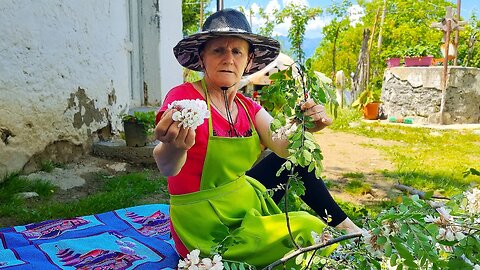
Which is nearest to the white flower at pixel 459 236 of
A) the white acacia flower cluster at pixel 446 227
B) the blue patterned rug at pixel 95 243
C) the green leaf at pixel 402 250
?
the white acacia flower cluster at pixel 446 227

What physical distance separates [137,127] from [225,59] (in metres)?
3.20

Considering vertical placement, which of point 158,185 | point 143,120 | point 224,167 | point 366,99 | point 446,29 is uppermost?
point 446,29

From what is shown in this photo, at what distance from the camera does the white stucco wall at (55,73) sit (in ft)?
12.3

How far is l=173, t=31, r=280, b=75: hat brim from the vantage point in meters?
1.81

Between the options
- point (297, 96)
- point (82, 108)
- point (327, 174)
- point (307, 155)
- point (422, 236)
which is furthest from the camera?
point (327, 174)

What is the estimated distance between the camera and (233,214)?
1.87 meters

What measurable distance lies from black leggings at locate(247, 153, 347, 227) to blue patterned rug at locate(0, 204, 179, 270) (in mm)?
587

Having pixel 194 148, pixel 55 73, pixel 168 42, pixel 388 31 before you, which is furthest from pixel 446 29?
pixel 388 31

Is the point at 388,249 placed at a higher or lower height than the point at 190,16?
lower

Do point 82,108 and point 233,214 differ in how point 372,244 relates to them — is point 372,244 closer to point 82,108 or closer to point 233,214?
point 233,214

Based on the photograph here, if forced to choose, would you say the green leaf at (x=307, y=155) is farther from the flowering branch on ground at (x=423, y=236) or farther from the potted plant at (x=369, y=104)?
the potted plant at (x=369, y=104)

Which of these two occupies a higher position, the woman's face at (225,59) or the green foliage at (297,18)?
the green foliage at (297,18)

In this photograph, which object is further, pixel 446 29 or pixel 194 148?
pixel 446 29

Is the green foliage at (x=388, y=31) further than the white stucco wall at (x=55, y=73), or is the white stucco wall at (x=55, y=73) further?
the green foliage at (x=388, y=31)
